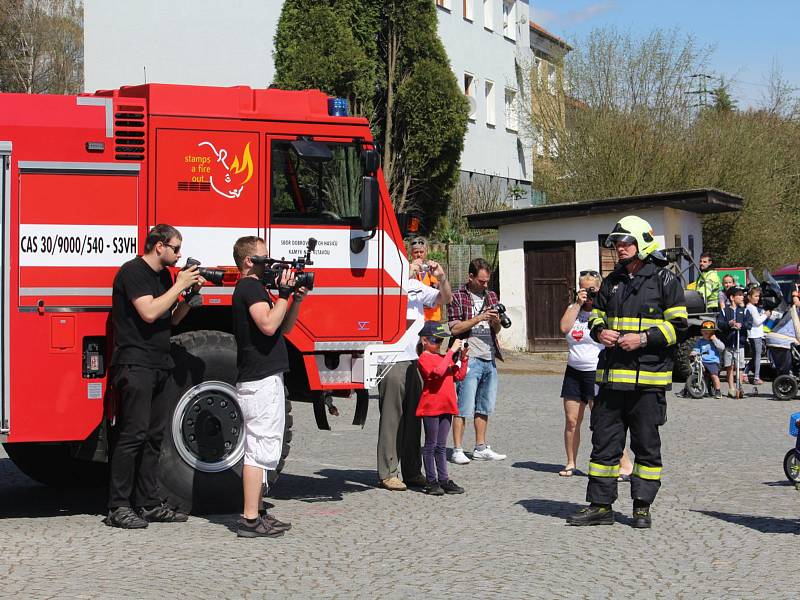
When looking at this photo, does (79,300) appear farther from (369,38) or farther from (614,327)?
(369,38)

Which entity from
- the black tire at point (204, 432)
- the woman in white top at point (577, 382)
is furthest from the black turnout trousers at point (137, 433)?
the woman in white top at point (577, 382)

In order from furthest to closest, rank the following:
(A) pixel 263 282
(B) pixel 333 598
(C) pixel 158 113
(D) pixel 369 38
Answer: (D) pixel 369 38 → (C) pixel 158 113 → (A) pixel 263 282 → (B) pixel 333 598

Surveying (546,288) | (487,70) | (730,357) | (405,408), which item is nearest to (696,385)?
(730,357)

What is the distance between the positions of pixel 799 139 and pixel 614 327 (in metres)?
31.9

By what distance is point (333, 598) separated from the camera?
6551 mm

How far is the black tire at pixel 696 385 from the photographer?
1880 centimetres

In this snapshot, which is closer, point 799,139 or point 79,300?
point 79,300

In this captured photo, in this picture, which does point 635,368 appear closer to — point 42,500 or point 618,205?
point 42,500

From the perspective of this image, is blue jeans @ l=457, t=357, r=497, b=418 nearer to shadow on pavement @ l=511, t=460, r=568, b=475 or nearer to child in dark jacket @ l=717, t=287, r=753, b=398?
shadow on pavement @ l=511, t=460, r=568, b=475

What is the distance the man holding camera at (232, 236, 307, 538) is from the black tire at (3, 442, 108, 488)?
9.06 feet

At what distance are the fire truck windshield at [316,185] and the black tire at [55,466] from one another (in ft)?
9.60

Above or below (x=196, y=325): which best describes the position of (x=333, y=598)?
below

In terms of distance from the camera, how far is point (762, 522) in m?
8.75

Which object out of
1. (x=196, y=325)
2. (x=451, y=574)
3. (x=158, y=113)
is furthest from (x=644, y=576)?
(x=158, y=113)
